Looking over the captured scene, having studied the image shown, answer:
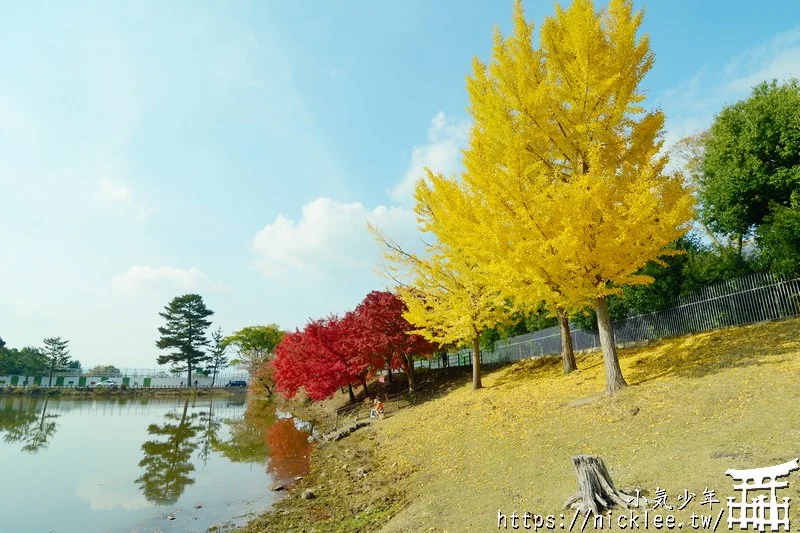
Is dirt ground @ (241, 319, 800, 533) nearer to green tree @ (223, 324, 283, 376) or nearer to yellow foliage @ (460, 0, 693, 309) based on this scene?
yellow foliage @ (460, 0, 693, 309)

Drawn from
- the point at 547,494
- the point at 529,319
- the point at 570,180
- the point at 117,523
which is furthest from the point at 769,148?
the point at 117,523

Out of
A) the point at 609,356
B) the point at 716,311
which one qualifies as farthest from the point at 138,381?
the point at 716,311

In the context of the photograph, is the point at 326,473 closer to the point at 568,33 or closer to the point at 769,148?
the point at 568,33

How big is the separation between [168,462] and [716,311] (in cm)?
2106

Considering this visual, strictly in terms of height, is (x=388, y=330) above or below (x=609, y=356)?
above

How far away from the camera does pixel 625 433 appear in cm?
802

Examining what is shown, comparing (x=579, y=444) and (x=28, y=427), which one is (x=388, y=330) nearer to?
(x=579, y=444)

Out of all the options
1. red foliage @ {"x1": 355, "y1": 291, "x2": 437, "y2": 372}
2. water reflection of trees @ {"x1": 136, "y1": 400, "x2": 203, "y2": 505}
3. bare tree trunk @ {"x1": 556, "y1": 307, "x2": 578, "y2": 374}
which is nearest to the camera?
water reflection of trees @ {"x1": 136, "y1": 400, "x2": 203, "y2": 505}

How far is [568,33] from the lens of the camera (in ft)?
33.8

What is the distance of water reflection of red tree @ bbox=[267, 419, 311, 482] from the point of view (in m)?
14.3

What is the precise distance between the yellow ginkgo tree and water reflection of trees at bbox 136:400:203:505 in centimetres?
1180

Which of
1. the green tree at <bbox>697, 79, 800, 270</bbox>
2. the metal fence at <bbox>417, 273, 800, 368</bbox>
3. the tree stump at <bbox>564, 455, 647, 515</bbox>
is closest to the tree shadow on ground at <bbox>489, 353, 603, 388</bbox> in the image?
the metal fence at <bbox>417, 273, 800, 368</bbox>

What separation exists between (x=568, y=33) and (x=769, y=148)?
9803 mm

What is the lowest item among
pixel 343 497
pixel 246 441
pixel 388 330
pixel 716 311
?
pixel 246 441
